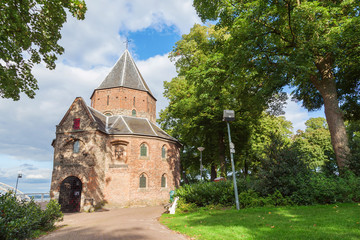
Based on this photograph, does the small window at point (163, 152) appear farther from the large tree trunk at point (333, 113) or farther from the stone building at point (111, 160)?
the large tree trunk at point (333, 113)

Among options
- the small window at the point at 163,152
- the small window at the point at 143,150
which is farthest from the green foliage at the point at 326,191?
the small window at the point at 163,152

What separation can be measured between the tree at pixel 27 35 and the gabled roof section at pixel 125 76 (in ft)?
56.5

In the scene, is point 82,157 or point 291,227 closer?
point 291,227

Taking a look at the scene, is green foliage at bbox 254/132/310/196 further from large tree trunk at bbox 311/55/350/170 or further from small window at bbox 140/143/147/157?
small window at bbox 140/143/147/157

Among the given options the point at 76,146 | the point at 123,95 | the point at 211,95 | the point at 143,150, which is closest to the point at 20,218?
the point at 211,95

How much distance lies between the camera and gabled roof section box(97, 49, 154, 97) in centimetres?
3005

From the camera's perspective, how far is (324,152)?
31.1 m

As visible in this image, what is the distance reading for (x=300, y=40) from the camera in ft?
39.8

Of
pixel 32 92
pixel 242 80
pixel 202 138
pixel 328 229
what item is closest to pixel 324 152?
pixel 202 138

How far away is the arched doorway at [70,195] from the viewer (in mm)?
21750

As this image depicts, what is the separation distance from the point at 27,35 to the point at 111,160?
14888 mm

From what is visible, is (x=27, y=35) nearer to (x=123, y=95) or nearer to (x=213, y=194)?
(x=213, y=194)

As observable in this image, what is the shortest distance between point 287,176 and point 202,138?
52.6ft

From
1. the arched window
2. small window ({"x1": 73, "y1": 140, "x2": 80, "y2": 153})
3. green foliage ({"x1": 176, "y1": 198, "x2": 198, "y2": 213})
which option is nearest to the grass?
green foliage ({"x1": 176, "y1": 198, "x2": 198, "y2": 213})
